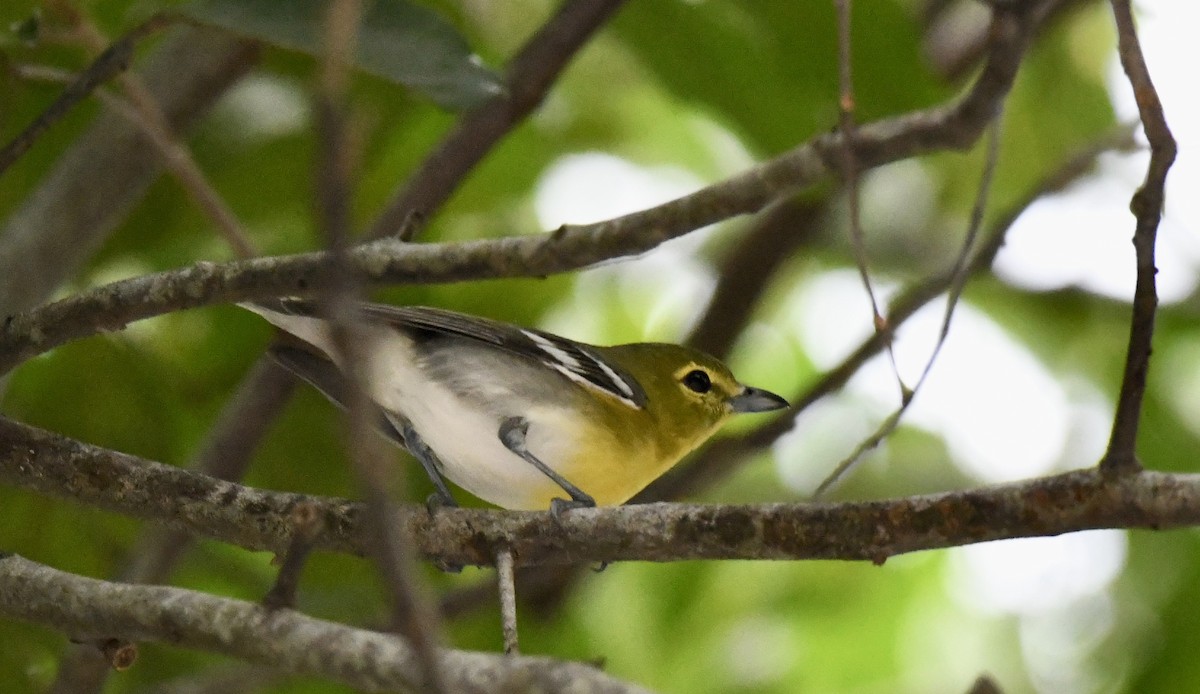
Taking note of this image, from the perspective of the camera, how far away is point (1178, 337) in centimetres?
436

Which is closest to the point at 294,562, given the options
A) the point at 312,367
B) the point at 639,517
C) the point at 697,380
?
the point at 639,517

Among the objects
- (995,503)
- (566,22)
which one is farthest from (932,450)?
(995,503)

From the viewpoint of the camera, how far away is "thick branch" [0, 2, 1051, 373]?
1.67m

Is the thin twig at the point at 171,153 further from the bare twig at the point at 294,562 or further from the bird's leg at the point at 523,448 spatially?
the bare twig at the point at 294,562

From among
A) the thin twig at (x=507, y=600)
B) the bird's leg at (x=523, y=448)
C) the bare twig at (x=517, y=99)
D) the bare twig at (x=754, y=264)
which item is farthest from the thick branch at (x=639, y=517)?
the bare twig at (x=754, y=264)

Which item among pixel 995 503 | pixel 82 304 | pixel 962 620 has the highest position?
pixel 962 620

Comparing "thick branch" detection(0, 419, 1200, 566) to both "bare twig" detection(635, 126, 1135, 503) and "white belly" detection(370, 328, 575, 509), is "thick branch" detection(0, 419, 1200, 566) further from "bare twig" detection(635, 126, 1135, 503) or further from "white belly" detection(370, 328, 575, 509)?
"white belly" detection(370, 328, 575, 509)

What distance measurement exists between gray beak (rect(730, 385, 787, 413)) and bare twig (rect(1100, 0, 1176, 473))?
234cm

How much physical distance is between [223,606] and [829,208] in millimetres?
2913

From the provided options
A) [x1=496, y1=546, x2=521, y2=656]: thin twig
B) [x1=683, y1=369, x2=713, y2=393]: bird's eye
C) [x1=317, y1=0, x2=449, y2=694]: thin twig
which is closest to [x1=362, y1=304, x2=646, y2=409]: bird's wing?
[x1=683, y1=369, x2=713, y2=393]: bird's eye

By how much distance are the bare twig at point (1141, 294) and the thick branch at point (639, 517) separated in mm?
43

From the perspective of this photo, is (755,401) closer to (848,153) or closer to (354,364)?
(848,153)

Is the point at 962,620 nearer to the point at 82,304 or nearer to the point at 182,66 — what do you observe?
the point at 182,66

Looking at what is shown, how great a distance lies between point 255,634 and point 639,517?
63 cm
